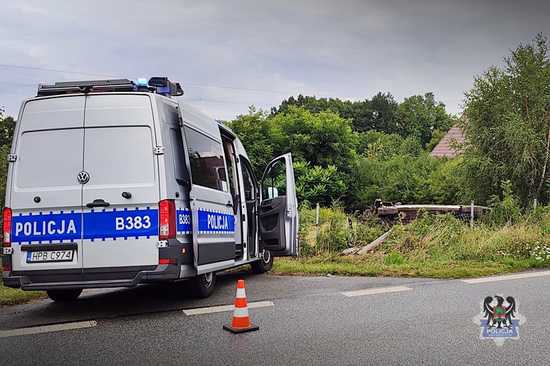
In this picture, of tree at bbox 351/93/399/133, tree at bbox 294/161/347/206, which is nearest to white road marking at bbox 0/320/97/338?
tree at bbox 294/161/347/206

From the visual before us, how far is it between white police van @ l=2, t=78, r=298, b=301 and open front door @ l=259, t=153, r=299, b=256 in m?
2.98

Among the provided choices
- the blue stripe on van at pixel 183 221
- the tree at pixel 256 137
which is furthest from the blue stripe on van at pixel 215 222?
the tree at pixel 256 137

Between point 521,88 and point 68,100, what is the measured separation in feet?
60.9

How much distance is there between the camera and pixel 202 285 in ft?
27.3

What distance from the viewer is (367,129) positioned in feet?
295

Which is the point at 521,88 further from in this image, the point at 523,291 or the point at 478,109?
the point at 523,291

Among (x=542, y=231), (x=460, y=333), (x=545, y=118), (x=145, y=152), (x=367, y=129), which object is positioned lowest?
(x=460, y=333)

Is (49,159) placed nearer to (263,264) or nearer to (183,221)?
(183,221)

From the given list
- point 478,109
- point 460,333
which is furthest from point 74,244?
point 478,109

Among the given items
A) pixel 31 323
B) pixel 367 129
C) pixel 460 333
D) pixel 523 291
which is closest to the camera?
pixel 460 333

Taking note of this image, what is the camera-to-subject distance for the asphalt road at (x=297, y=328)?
17.2ft

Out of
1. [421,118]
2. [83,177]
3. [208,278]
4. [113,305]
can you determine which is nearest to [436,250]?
[208,278]

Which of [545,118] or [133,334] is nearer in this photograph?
[133,334]

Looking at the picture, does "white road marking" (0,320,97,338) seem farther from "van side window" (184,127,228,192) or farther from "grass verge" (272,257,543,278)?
"grass verge" (272,257,543,278)
